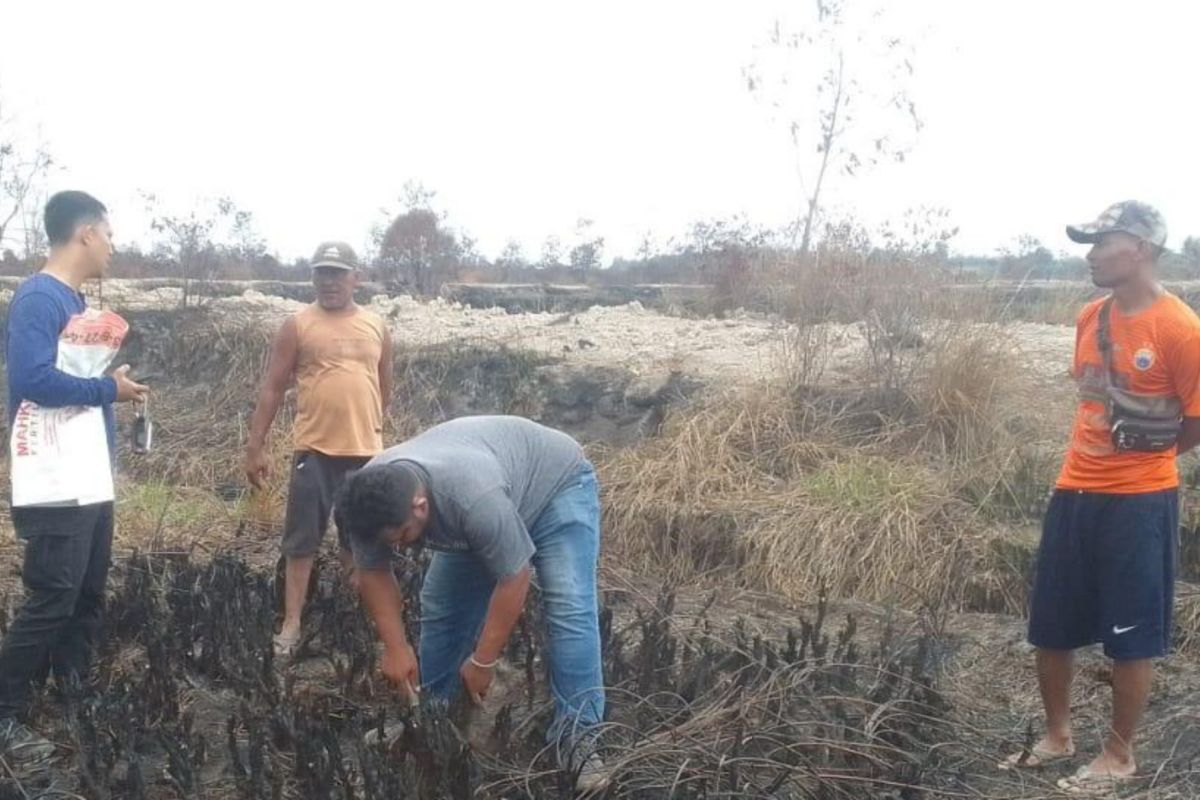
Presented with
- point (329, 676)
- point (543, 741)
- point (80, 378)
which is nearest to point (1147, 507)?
point (543, 741)

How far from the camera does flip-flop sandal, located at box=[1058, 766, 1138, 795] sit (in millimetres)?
3885

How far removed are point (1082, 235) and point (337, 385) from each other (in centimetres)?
286

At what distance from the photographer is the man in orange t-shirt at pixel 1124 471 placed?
147 inches

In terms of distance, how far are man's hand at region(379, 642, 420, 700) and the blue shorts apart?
1.92m

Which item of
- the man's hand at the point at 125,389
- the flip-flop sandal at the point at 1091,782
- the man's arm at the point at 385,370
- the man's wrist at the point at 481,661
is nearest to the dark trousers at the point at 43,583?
the man's hand at the point at 125,389

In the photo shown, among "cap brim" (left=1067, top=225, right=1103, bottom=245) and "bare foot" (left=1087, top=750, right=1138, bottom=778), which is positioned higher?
"cap brim" (left=1067, top=225, right=1103, bottom=245)

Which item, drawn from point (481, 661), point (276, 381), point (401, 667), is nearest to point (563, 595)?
point (481, 661)

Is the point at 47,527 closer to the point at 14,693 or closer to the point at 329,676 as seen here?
the point at 14,693

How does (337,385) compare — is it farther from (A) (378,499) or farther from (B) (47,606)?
(A) (378,499)

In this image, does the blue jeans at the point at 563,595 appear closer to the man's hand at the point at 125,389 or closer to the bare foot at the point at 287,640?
the man's hand at the point at 125,389

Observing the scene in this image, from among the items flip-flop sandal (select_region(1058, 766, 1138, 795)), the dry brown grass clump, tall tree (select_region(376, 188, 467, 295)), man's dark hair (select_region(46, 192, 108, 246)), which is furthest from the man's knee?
tall tree (select_region(376, 188, 467, 295))

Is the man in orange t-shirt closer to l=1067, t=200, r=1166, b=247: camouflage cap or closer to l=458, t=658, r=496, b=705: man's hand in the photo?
l=1067, t=200, r=1166, b=247: camouflage cap

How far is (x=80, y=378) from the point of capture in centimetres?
400

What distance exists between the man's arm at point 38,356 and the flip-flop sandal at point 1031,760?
315 centimetres
